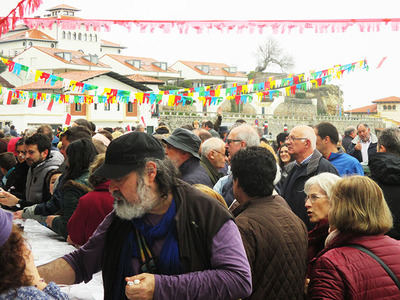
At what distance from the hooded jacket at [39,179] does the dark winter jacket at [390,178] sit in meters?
3.33

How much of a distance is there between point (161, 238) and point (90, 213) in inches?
55.9

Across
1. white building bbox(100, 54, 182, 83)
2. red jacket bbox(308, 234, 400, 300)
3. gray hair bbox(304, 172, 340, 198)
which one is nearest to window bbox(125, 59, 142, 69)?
white building bbox(100, 54, 182, 83)

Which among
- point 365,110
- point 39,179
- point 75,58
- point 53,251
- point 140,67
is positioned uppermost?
point 75,58

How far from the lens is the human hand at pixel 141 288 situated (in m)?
2.25

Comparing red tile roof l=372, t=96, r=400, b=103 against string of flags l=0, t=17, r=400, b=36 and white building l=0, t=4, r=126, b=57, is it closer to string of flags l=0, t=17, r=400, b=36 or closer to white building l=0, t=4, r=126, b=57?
white building l=0, t=4, r=126, b=57

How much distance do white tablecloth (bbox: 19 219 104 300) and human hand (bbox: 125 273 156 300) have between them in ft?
1.86

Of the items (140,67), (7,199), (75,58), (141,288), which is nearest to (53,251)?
(7,199)

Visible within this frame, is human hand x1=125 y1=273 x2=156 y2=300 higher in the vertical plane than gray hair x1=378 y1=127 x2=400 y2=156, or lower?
lower

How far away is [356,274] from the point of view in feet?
9.02

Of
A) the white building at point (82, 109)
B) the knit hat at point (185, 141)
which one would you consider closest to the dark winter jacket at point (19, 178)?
the knit hat at point (185, 141)

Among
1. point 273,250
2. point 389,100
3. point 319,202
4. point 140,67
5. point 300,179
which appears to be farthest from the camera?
point 389,100

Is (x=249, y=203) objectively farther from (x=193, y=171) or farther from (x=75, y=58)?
(x=75, y=58)

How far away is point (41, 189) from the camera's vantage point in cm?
573

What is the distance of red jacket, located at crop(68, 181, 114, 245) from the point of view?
12.2 feet
